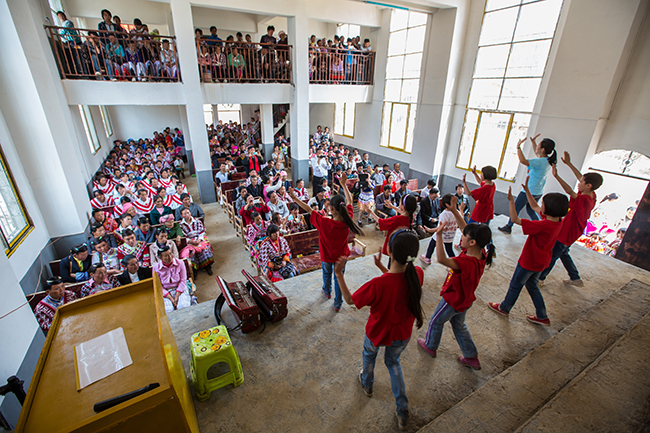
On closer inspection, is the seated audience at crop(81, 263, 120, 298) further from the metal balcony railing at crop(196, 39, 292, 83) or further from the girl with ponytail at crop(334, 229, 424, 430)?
the metal balcony railing at crop(196, 39, 292, 83)

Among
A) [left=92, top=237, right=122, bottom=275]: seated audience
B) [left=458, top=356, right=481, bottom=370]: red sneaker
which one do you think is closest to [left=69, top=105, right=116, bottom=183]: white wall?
[left=92, top=237, right=122, bottom=275]: seated audience

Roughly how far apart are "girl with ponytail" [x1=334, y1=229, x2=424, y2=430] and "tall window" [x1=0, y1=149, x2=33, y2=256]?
4855 mm

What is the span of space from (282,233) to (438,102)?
21.9ft

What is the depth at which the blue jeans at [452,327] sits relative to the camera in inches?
106

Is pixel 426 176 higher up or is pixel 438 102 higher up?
pixel 438 102

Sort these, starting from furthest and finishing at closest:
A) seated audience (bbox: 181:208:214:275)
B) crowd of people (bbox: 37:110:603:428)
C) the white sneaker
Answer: seated audience (bbox: 181:208:214:275) < the white sneaker < crowd of people (bbox: 37:110:603:428)

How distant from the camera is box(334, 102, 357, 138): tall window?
14.9 metres

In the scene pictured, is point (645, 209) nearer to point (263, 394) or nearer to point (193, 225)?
point (263, 394)

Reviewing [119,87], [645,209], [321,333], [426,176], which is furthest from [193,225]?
[645,209]

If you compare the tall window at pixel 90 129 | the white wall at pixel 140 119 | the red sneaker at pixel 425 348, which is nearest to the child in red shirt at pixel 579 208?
the red sneaker at pixel 425 348

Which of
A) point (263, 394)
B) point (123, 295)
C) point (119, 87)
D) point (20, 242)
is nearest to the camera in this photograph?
point (123, 295)

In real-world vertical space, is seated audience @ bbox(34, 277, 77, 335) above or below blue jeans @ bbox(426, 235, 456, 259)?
below

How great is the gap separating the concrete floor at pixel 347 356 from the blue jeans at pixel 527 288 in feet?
0.63

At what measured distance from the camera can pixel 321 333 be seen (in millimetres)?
3400
